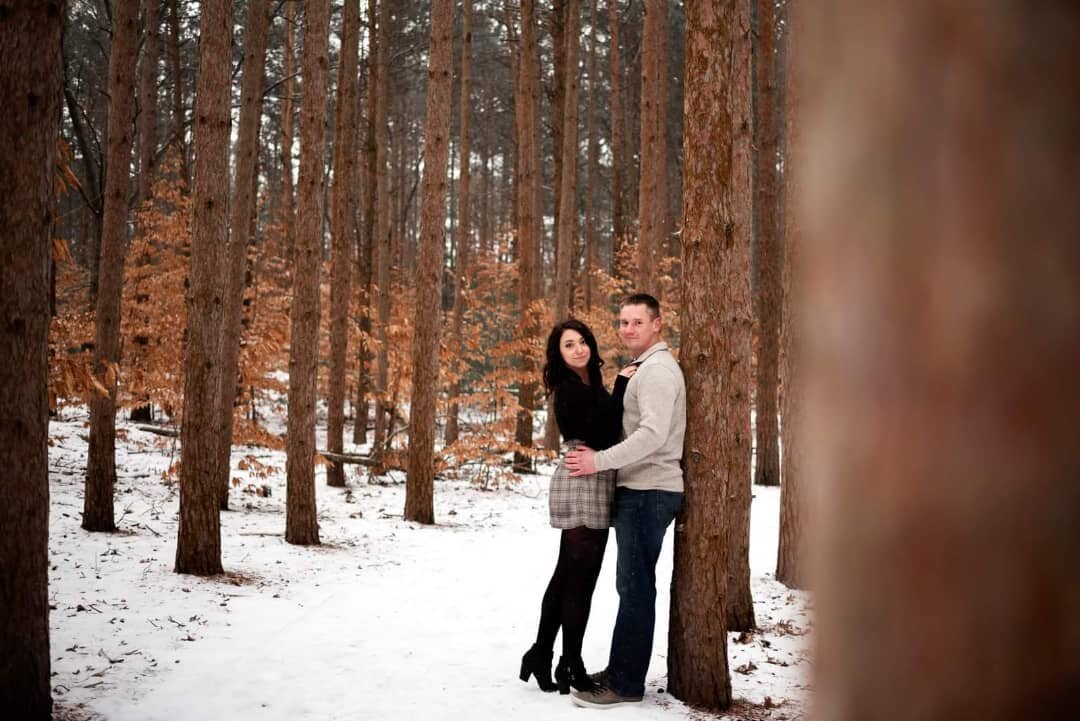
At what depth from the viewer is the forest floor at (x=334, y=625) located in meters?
3.70

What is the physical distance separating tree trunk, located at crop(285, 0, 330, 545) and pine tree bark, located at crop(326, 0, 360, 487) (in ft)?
10.6

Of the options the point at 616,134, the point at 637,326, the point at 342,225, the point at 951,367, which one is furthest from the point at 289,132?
the point at 951,367

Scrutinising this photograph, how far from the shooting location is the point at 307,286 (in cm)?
746

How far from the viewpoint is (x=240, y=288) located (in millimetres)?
9445

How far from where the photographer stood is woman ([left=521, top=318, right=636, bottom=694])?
148 inches

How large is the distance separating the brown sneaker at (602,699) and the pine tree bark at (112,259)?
17.9 feet

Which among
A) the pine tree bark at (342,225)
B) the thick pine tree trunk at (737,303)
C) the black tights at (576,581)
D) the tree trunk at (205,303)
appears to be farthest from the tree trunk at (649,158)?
the black tights at (576,581)

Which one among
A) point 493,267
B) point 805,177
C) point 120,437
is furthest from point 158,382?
point 493,267

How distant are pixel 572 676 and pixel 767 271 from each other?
9.09m

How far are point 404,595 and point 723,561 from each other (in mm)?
3125

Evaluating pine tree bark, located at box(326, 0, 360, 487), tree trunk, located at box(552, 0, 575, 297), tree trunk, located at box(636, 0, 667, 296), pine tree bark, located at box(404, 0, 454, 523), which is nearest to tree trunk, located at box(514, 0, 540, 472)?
tree trunk, located at box(552, 0, 575, 297)

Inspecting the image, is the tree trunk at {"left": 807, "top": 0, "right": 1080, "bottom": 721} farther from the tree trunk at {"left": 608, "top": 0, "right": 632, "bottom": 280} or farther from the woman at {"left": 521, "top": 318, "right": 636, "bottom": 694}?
the tree trunk at {"left": 608, "top": 0, "right": 632, "bottom": 280}

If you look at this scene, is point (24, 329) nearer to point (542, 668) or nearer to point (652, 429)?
point (652, 429)

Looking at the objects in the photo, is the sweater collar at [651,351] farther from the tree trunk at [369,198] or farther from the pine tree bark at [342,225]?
the tree trunk at [369,198]
